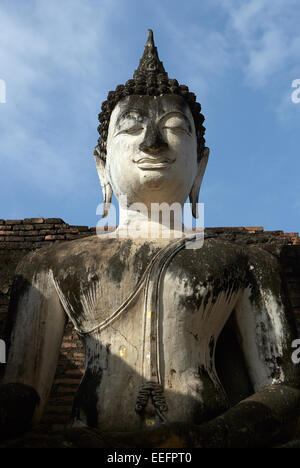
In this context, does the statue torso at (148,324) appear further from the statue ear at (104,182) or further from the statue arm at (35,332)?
the statue ear at (104,182)

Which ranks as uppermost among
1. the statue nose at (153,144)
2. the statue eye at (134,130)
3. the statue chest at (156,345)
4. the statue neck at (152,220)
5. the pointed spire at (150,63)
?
the pointed spire at (150,63)

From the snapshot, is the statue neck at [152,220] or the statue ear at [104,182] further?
the statue ear at [104,182]

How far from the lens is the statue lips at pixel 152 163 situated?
4.18 metres

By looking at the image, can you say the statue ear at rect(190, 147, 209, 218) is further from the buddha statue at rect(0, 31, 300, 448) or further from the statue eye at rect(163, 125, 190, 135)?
the statue eye at rect(163, 125, 190, 135)

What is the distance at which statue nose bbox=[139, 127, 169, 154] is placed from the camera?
4141mm

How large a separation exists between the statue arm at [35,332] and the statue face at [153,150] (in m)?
0.78

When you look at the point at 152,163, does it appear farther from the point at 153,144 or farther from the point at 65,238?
the point at 65,238

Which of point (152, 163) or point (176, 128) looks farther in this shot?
point (176, 128)

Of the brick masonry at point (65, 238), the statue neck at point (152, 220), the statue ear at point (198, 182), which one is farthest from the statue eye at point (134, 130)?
the brick masonry at point (65, 238)

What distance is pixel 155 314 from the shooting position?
3.71m

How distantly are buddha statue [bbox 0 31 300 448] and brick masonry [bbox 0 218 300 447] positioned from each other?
11.2 feet

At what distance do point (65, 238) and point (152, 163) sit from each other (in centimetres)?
714

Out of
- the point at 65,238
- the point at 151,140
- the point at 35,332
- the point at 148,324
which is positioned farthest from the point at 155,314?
the point at 65,238
